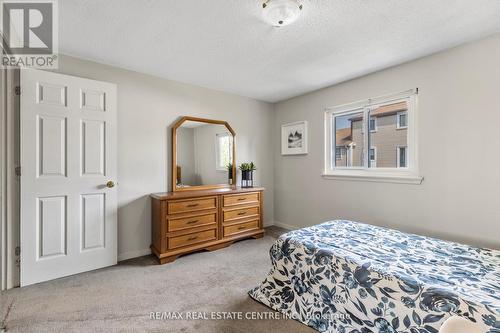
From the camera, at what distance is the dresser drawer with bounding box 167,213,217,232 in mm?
2703

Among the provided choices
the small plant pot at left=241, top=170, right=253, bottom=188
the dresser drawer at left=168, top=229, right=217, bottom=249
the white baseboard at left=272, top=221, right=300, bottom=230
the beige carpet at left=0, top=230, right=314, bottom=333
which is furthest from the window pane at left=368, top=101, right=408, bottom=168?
the dresser drawer at left=168, top=229, right=217, bottom=249

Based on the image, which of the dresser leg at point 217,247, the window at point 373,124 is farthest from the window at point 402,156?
the dresser leg at point 217,247

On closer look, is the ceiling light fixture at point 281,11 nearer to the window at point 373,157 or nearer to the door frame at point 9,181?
the window at point 373,157

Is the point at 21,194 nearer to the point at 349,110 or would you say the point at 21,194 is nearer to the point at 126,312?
the point at 126,312

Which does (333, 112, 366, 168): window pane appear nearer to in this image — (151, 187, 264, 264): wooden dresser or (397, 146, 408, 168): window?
(397, 146, 408, 168): window

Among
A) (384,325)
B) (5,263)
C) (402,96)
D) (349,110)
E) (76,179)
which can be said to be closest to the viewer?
(384,325)

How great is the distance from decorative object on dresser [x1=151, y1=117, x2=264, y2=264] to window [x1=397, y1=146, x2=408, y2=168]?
6.15ft

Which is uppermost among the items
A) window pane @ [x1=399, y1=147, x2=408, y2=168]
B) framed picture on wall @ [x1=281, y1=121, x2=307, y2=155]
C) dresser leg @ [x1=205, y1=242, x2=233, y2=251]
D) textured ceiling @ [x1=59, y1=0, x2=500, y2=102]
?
textured ceiling @ [x1=59, y1=0, x2=500, y2=102]

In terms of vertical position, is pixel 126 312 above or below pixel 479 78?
below

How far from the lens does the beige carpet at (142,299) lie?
1.64 m

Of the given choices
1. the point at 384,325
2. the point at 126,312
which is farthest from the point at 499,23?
the point at 126,312

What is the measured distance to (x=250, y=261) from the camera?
8.91ft

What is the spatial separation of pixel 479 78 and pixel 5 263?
15.1 feet

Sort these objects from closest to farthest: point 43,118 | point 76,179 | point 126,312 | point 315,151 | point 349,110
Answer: point 126,312
point 43,118
point 76,179
point 349,110
point 315,151
